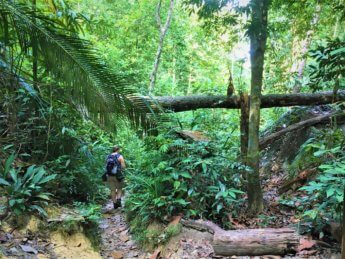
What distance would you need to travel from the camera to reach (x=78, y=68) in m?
3.29

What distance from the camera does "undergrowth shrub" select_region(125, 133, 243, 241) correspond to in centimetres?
561

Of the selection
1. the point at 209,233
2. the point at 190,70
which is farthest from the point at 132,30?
the point at 209,233

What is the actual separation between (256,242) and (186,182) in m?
1.64

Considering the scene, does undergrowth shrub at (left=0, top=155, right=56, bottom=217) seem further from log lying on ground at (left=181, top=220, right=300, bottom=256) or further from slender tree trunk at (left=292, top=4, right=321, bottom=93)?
slender tree trunk at (left=292, top=4, right=321, bottom=93)

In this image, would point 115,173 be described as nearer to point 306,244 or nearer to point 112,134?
point 112,134

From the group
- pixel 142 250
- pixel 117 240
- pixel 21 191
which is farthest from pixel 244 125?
pixel 21 191

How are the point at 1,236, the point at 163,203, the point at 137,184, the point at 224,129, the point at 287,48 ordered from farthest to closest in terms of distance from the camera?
1. the point at 287,48
2. the point at 224,129
3. the point at 137,184
4. the point at 163,203
5. the point at 1,236

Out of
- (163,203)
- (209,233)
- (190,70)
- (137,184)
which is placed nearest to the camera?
(209,233)

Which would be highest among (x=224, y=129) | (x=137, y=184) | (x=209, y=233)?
(x=224, y=129)

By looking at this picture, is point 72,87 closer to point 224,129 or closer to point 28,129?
point 28,129

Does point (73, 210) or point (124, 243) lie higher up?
point (73, 210)

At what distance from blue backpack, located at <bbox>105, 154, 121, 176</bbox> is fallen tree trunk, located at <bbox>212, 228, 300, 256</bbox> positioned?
388cm

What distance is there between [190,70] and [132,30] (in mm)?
5790

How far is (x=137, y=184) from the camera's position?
662 cm
